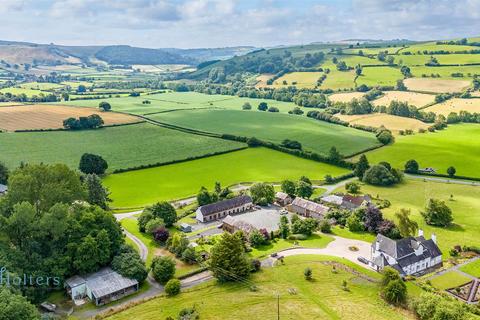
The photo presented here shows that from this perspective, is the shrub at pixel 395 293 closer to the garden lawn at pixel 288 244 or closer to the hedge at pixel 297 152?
the garden lawn at pixel 288 244

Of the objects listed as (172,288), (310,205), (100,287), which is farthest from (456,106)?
(100,287)

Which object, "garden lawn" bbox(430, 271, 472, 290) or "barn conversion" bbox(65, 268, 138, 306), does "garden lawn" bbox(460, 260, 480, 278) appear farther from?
"barn conversion" bbox(65, 268, 138, 306)

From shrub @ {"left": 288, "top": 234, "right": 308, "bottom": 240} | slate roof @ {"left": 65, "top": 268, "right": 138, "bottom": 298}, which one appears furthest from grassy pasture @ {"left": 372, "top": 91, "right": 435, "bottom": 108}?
slate roof @ {"left": 65, "top": 268, "right": 138, "bottom": 298}

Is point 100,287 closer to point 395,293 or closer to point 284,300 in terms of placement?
point 284,300

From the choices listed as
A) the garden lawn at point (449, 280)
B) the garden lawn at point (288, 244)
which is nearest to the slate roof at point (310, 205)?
the garden lawn at point (288, 244)

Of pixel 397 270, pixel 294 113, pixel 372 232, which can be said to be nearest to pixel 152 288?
pixel 397 270
